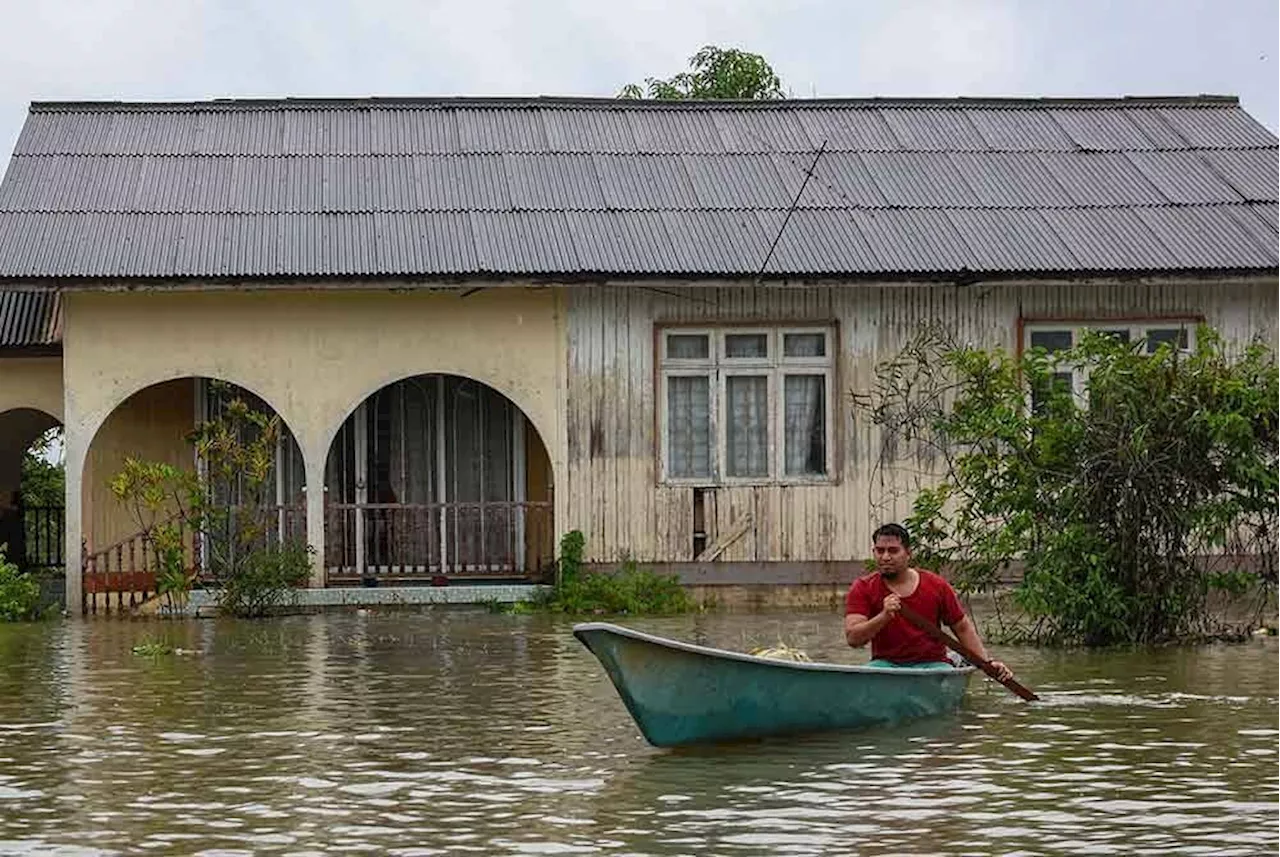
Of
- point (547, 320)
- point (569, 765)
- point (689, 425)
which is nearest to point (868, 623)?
point (569, 765)

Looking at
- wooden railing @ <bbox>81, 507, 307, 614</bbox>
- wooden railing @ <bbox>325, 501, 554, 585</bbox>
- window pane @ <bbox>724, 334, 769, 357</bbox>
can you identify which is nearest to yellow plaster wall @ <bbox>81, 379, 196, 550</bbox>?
wooden railing @ <bbox>81, 507, 307, 614</bbox>

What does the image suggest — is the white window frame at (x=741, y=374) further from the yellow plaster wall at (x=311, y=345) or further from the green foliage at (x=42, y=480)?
the green foliage at (x=42, y=480)

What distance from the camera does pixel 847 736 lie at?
14.0 meters

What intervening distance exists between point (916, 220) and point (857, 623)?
37.1 feet

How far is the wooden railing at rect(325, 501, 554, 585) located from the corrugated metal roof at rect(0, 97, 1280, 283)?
285 centimetres

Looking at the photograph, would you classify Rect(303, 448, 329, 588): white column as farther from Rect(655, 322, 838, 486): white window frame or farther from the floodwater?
the floodwater

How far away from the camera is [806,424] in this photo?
81.2 feet

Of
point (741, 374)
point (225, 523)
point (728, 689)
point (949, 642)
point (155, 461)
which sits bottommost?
point (728, 689)

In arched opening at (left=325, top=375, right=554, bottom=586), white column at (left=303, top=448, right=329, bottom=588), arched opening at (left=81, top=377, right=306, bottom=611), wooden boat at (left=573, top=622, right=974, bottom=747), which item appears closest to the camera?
wooden boat at (left=573, top=622, right=974, bottom=747)

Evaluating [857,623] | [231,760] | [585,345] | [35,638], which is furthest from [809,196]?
[231,760]

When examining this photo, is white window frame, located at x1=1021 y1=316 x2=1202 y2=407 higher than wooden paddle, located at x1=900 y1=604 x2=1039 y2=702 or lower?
higher

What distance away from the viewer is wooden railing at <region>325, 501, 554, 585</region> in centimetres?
2478

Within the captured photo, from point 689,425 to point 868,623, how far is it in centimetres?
1051

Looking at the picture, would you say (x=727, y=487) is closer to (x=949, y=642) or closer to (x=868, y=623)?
(x=949, y=642)
